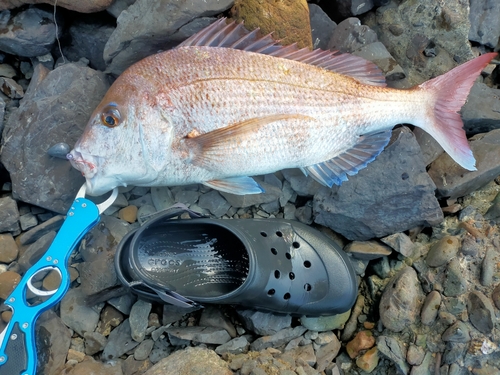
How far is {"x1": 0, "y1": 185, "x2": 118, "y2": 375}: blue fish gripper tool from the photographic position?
194cm

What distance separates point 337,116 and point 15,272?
6.45ft

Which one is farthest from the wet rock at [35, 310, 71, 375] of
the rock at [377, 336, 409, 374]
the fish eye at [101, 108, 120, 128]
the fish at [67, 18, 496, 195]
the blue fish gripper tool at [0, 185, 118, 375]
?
the rock at [377, 336, 409, 374]

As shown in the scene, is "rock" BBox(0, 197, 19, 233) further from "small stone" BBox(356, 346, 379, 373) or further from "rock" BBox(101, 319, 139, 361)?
"small stone" BBox(356, 346, 379, 373)

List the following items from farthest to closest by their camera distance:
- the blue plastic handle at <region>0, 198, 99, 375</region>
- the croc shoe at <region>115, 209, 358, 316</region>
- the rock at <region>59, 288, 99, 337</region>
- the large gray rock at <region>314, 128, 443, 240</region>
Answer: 1. the large gray rock at <region>314, 128, 443, 240</region>
2. the rock at <region>59, 288, 99, 337</region>
3. the croc shoe at <region>115, 209, 358, 316</region>
4. the blue plastic handle at <region>0, 198, 99, 375</region>

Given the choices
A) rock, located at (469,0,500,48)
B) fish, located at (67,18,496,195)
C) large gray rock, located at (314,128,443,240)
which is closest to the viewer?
fish, located at (67,18,496,195)

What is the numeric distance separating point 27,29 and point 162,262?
157cm

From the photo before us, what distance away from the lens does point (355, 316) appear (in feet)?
7.94

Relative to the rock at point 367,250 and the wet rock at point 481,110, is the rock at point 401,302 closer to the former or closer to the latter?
A: the rock at point 367,250

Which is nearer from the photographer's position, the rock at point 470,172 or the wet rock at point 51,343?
the wet rock at point 51,343

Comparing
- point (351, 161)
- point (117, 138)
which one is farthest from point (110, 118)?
point (351, 161)

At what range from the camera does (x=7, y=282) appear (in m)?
2.22

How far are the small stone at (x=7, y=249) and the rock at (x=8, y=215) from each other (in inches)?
1.9

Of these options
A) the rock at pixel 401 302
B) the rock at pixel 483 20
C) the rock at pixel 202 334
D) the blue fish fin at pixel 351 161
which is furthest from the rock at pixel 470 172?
the rock at pixel 202 334

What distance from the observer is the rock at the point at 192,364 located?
1975mm
